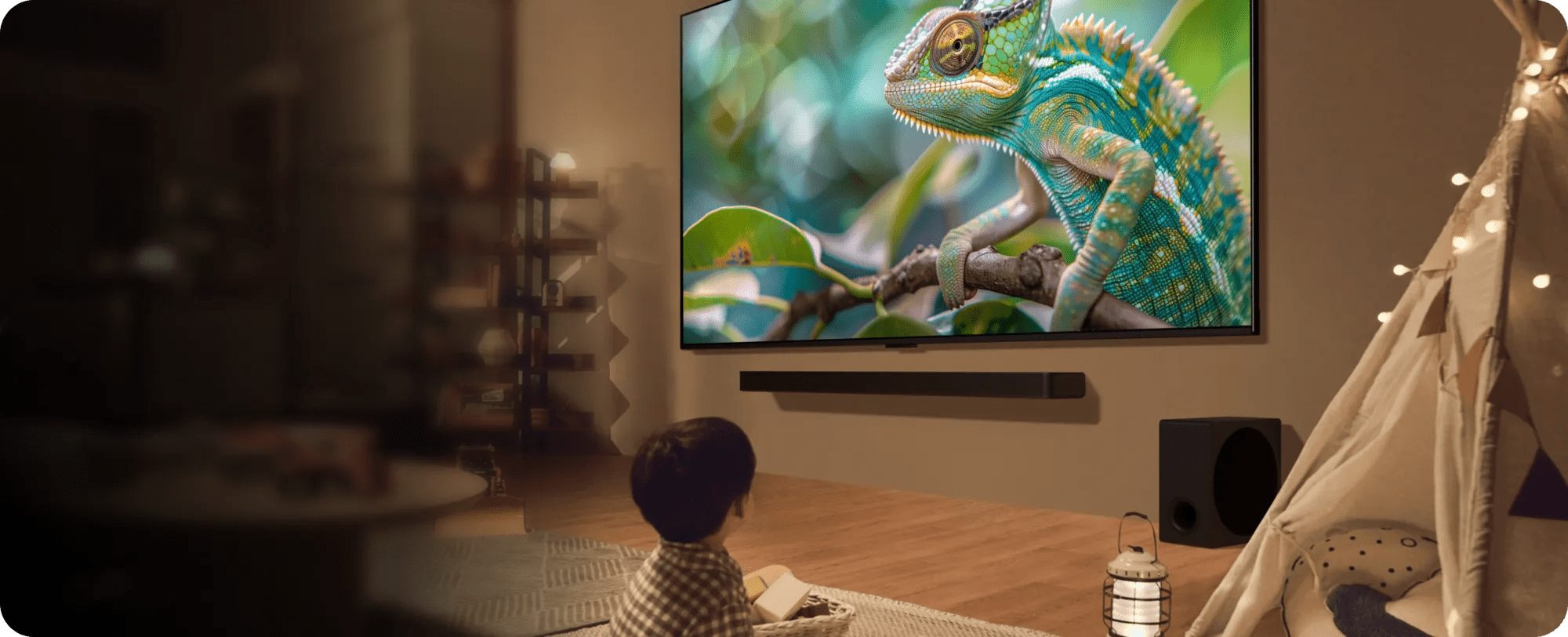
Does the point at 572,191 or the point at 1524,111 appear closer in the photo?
the point at 572,191

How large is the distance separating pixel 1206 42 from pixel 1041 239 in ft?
2.38

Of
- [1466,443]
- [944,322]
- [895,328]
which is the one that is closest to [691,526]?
[1466,443]

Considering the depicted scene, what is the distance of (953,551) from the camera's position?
94.1 inches

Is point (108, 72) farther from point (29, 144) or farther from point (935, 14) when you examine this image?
point (935, 14)

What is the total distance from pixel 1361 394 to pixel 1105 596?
503 millimetres

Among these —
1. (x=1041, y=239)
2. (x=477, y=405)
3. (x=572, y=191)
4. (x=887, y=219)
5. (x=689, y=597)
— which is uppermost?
(x=887, y=219)

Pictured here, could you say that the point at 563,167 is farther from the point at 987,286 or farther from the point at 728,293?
the point at 728,293

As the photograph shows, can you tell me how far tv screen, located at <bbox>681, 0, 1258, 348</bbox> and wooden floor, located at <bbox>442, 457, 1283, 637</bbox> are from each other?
60 centimetres

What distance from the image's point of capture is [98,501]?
0.42 m

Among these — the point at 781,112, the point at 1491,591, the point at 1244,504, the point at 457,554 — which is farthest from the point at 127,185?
the point at 781,112

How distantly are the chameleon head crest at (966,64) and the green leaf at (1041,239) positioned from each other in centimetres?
36

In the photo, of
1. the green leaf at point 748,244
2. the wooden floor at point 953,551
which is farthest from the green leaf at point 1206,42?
the green leaf at point 748,244

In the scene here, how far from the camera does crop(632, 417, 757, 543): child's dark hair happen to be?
865 mm

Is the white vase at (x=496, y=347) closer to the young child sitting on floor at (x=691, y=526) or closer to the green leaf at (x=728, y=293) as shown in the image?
the young child sitting on floor at (x=691, y=526)
